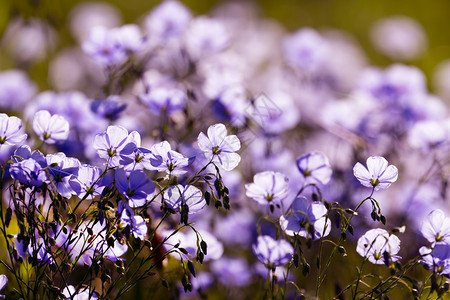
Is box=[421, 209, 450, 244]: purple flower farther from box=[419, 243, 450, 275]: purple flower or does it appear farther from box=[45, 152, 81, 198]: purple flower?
box=[45, 152, 81, 198]: purple flower

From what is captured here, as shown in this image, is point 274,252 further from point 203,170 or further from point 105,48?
point 105,48

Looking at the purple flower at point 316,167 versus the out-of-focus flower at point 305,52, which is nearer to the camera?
the purple flower at point 316,167

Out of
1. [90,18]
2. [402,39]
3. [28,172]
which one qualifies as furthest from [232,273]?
[402,39]

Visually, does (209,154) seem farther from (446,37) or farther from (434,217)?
(446,37)

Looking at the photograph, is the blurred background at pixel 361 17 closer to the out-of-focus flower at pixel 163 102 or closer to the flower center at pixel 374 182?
the out-of-focus flower at pixel 163 102

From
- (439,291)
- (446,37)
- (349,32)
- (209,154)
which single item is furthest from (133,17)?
(439,291)

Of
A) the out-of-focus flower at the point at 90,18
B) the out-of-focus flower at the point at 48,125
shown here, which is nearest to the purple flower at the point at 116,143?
the out-of-focus flower at the point at 48,125

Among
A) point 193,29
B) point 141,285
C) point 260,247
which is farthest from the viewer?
point 193,29
